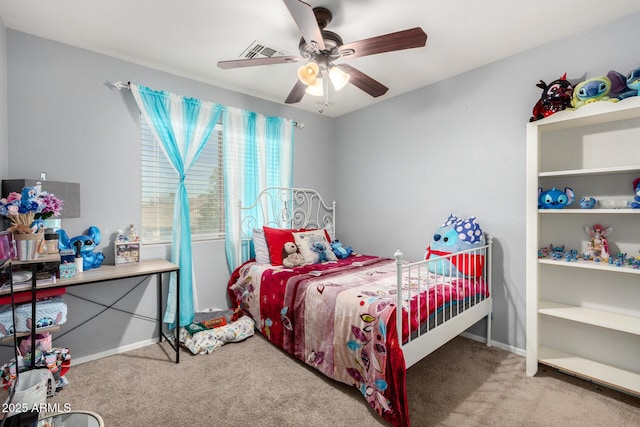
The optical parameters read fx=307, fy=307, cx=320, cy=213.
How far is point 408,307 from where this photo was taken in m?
1.83

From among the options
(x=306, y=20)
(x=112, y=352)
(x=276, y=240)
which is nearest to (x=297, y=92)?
(x=306, y=20)

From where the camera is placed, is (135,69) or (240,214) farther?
(240,214)

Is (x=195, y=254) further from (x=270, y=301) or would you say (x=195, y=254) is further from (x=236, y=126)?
(x=236, y=126)

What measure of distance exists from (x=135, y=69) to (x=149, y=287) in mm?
1917

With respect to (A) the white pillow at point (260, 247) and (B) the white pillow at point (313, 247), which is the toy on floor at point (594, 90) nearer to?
(B) the white pillow at point (313, 247)

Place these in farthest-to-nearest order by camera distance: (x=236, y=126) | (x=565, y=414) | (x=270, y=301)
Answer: (x=236, y=126) → (x=270, y=301) → (x=565, y=414)

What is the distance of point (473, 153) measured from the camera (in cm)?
281

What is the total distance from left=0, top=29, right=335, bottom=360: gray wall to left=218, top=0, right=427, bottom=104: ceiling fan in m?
1.20

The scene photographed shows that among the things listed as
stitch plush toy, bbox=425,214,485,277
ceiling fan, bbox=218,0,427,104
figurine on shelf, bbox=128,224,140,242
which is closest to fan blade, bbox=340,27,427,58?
ceiling fan, bbox=218,0,427,104

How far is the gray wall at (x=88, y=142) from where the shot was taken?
222 centimetres

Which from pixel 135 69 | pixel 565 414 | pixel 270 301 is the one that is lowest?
pixel 565 414

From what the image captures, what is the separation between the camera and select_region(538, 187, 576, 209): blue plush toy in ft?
7.07

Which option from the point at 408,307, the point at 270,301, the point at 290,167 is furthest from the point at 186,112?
the point at 408,307

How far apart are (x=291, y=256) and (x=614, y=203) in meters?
2.47
